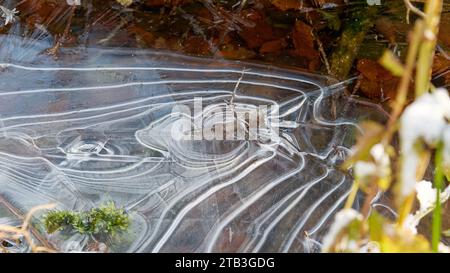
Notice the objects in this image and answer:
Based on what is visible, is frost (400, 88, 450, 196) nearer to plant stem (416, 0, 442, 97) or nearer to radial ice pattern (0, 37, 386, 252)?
plant stem (416, 0, 442, 97)

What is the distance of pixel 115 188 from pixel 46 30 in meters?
0.54

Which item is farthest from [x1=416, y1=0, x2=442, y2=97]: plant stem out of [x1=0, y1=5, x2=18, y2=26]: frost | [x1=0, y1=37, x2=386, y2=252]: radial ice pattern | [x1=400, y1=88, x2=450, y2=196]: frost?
[x1=0, y1=5, x2=18, y2=26]: frost

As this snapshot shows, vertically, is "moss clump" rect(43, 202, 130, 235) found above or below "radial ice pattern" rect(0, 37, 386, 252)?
below

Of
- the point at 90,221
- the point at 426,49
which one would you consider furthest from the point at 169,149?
the point at 426,49

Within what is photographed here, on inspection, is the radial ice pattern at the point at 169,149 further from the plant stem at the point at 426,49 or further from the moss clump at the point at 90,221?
the plant stem at the point at 426,49

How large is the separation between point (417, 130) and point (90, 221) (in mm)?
727

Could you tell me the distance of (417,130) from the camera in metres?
0.38

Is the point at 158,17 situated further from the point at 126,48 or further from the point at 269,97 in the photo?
the point at 269,97

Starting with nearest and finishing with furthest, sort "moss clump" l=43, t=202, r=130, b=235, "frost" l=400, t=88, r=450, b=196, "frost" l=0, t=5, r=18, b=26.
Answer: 1. "frost" l=400, t=88, r=450, b=196
2. "moss clump" l=43, t=202, r=130, b=235
3. "frost" l=0, t=5, r=18, b=26

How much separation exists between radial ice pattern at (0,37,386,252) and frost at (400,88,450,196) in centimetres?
51

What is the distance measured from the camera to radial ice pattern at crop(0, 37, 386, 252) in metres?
0.95

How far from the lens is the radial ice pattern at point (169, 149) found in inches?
37.5

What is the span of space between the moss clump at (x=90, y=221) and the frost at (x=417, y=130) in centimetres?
66
